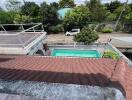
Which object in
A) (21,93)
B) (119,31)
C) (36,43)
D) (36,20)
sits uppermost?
(21,93)

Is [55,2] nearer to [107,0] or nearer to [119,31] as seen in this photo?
[107,0]

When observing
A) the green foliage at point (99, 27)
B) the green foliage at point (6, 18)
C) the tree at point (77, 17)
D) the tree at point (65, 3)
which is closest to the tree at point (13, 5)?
the green foliage at point (6, 18)

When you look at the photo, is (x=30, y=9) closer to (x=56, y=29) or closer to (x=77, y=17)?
(x=56, y=29)

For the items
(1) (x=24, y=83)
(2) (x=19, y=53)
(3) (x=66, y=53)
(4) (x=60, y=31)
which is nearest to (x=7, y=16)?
(4) (x=60, y=31)

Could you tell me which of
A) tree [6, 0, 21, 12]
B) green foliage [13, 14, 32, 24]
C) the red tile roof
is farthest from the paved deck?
tree [6, 0, 21, 12]

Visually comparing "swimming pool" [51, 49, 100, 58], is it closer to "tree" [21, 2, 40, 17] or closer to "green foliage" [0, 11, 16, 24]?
"green foliage" [0, 11, 16, 24]

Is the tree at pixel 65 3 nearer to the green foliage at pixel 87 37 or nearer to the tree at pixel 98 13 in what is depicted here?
the tree at pixel 98 13
